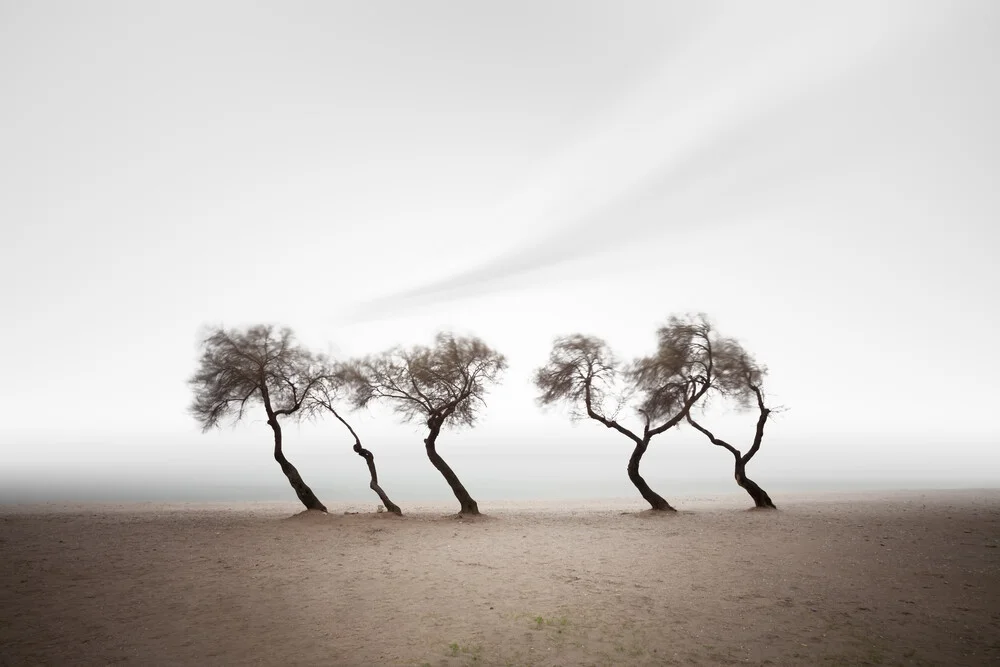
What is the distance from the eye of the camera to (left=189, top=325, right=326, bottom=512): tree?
70.7 feet

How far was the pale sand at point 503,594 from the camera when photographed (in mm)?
7672

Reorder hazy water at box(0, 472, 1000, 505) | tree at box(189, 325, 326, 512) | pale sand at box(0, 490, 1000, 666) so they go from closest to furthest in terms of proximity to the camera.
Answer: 1. pale sand at box(0, 490, 1000, 666)
2. tree at box(189, 325, 326, 512)
3. hazy water at box(0, 472, 1000, 505)

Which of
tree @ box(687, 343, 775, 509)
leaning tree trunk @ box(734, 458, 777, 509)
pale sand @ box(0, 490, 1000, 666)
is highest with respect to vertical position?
tree @ box(687, 343, 775, 509)

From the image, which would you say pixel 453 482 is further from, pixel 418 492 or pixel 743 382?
pixel 418 492

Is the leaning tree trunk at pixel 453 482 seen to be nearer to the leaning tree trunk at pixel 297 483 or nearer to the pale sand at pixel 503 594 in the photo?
the pale sand at pixel 503 594

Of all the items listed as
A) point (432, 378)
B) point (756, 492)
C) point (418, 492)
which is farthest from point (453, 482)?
point (418, 492)

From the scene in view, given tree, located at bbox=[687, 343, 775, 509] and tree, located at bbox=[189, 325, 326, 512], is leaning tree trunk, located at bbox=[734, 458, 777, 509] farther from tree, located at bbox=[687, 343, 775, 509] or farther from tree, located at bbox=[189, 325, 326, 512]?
tree, located at bbox=[189, 325, 326, 512]

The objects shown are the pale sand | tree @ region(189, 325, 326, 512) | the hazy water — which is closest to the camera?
the pale sand

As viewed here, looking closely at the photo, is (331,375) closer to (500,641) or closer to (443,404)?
(443,404)

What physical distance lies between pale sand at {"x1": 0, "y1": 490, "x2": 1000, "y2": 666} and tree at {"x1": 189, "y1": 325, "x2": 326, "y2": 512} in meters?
5.33

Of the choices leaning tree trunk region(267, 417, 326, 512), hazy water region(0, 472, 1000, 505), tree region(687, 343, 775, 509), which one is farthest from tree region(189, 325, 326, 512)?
tree region(687, 343, 775, 509)

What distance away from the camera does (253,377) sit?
2164cm

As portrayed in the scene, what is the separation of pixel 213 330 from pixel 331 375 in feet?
18.2

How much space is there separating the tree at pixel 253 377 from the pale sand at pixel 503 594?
5.33 m
